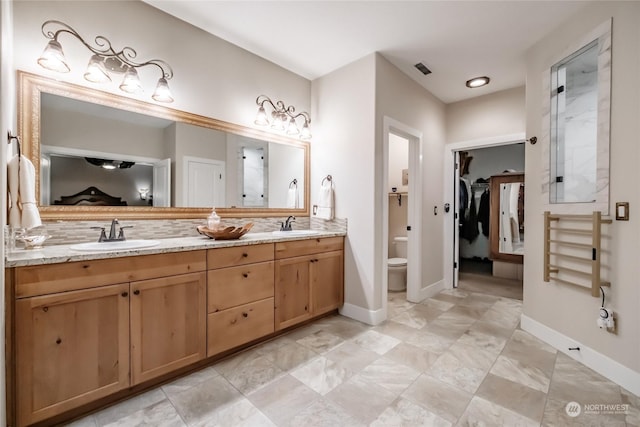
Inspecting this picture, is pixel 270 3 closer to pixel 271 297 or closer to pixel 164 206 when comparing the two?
pixel 164 206

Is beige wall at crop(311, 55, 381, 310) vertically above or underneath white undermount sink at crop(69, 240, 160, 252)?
above

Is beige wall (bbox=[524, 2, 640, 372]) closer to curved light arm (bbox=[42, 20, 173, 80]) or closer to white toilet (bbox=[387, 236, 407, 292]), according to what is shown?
white toilet (bbox=[387, 236, 407, 292])

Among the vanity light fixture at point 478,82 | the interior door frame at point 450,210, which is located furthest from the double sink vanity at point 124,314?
the vanity light fixture at point 478,82

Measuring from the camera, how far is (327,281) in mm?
2822

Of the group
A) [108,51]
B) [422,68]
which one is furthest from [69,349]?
[422,68]

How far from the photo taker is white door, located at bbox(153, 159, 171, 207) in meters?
2.16

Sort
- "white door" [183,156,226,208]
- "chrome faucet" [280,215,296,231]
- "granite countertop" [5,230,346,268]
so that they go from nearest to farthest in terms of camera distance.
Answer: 1. "granite countertop" [5,230,346,268]
2. "white door" [183,156,226,208]
3. "chrome faucet" [280,215,296,231]

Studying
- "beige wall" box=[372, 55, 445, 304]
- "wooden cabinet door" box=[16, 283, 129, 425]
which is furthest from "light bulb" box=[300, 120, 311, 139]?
"wooden cabinet door" box=[16, 283, 129, 425]

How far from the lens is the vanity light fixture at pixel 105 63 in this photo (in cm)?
165

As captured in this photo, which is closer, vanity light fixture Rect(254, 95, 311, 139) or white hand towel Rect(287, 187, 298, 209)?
vanity light fixture Rect(254, 95, 311, 139)

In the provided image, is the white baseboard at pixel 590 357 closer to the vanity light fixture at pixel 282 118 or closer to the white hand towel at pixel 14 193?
the vanity light fixture at pixel 282 118

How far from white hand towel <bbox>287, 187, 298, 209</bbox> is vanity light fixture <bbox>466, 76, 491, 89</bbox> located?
2.47 meters

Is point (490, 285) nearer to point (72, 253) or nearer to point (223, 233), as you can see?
point (223, 233)

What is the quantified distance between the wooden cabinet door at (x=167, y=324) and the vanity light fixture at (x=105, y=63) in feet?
4.56
